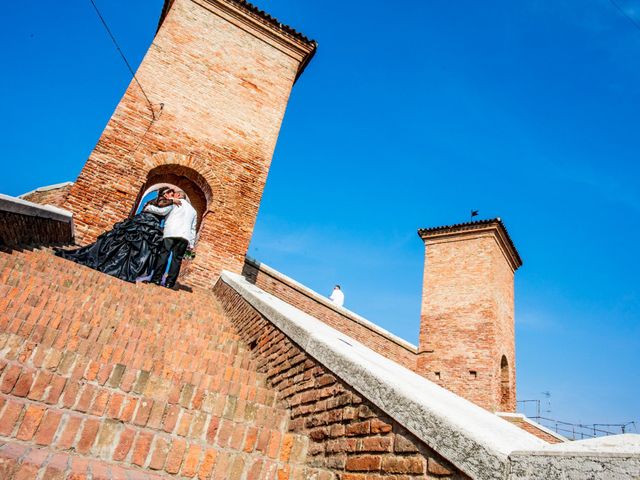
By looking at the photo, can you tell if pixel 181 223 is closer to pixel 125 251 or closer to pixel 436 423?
pixel 125 251

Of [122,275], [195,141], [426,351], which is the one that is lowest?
[122,275]

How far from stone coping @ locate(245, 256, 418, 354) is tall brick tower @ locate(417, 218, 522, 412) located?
3.71 feet

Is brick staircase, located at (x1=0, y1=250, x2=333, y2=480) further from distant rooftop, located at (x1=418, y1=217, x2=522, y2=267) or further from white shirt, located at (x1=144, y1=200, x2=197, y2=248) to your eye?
distant rooftop, located at (x1=418, y1=217, x2=522, y2=267)

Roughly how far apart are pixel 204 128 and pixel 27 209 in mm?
4928

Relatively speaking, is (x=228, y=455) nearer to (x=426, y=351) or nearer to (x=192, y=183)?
(x=192, y=183)

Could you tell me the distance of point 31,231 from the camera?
5395mm

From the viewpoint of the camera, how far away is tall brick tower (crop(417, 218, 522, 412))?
45.0 ft

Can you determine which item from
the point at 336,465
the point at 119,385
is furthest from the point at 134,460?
the point at 336,465

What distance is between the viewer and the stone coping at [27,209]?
4.57 meters

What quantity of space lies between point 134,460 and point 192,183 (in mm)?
8561

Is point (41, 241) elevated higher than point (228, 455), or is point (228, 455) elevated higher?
point (41, 241)

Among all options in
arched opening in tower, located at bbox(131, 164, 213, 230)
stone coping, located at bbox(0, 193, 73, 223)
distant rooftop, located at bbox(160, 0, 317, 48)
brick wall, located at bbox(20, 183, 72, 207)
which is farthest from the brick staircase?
distant rooftop, located at bbox(160, 0, 317, 48)

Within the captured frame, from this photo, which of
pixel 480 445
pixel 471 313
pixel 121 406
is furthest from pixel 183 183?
pixel 471 313

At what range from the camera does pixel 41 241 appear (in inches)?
229
